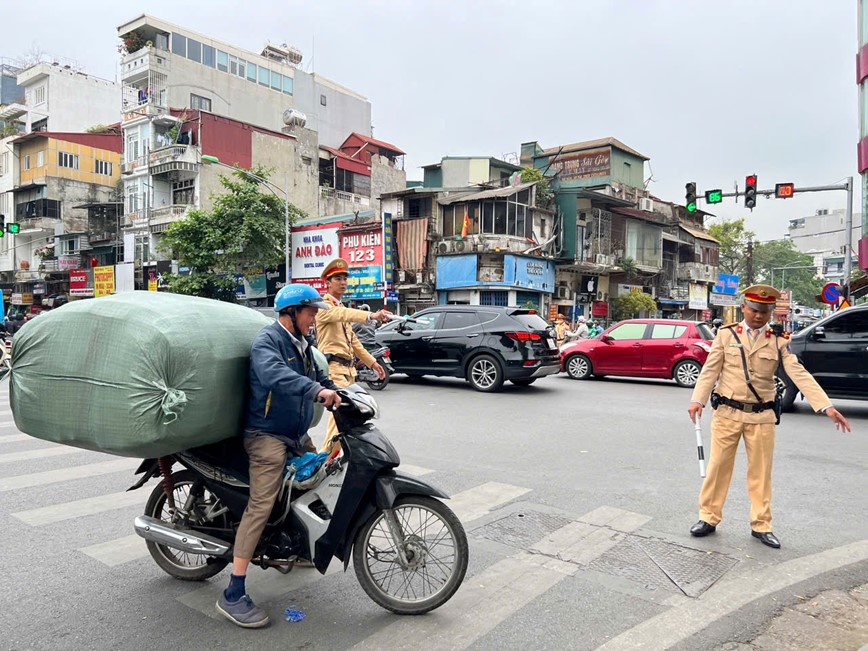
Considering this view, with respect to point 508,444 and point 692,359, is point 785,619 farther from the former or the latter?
point 692,359

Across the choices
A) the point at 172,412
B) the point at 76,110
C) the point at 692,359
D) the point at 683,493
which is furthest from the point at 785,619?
the point at 76,110

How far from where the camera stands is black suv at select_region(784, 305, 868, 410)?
9.67 meters

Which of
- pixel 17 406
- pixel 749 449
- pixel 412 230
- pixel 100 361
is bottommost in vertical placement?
pixel 749 449

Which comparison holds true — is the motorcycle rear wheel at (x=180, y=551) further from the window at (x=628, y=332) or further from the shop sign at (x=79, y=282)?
the shop sign at (x=79, y=282)

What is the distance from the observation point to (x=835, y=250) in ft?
265

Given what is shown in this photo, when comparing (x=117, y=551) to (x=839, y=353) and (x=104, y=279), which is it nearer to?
(x=839, y=353)

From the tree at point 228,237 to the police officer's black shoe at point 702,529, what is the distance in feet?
97.7

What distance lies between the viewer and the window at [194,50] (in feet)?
136

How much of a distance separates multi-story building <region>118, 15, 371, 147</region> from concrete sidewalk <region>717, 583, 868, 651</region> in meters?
41.7

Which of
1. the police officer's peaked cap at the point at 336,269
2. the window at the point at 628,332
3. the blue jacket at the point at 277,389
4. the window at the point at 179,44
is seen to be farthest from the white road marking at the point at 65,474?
the window at the point at 179,44

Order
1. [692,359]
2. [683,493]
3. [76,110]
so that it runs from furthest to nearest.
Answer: [76,110] < [692,359] < [683,493]

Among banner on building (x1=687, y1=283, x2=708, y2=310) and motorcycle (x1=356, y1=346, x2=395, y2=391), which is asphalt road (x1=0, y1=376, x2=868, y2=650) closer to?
motorcycle (x1=356, y1=346, x2=395, y2=391)

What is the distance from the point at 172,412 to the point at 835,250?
9413 cm

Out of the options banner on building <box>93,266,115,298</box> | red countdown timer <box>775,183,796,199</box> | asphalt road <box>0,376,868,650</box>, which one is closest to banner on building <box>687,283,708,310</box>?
red countdown timer <box>775,183,796,199</box>
